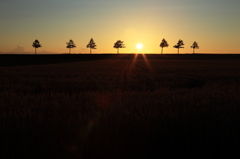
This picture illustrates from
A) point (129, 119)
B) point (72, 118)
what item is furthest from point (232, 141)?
point (72, 118)

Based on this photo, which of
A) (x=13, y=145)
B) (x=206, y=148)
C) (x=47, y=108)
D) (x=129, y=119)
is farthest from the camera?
(x=47, y=108)

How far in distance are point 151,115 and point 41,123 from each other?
6.45ft

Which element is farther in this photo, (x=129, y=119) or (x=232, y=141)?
(x=129, y=119)

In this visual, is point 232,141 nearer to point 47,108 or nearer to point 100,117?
point 100,117

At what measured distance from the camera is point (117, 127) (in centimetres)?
325

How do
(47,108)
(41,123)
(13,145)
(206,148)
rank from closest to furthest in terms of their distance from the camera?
(13,145)
(206,148)
(41,123)
(47,108)

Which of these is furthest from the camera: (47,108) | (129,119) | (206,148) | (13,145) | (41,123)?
(47,108)

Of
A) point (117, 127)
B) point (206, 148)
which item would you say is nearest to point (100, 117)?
point (117, 127)

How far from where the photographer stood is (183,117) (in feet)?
12.2

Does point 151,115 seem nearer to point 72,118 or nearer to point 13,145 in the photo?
point 72,118

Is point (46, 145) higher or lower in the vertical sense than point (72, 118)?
lower

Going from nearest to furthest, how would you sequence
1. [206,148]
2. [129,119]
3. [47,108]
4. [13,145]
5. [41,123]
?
[13,145] → [206,148] → [41,123] → [129,119] → [47,108]

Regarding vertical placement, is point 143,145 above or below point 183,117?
below

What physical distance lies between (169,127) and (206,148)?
0.63m
